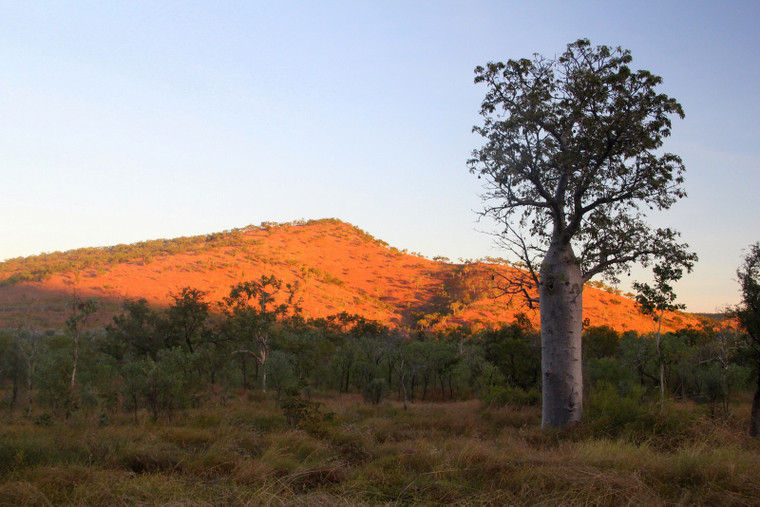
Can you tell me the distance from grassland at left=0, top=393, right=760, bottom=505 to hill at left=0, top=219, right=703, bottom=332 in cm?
3227

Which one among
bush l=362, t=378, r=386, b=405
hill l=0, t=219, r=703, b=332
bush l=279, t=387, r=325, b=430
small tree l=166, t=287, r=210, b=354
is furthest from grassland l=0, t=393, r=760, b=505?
hill l=0, t=219, r=703, b=332

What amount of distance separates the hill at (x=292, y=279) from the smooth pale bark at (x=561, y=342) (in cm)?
2894

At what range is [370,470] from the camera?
16.3 ft

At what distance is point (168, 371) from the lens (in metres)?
13.4

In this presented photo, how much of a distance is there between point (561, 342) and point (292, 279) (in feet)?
200

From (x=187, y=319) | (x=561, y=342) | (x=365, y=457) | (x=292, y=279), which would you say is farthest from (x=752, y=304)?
(x=292, y=279)

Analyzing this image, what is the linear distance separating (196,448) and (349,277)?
73997 mm

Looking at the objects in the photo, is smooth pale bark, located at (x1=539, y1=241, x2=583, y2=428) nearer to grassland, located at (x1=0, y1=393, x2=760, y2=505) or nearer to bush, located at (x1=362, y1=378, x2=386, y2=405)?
grassland, located at (x1=0, y1=393, x2=760, y2=505)

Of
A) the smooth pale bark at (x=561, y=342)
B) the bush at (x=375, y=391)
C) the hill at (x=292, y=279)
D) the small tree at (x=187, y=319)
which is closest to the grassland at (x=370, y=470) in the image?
the smooth pale bark at (x=561, y=342)

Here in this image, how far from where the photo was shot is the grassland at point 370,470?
3945 millimetres

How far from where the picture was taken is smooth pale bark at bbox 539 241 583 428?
27.7ft

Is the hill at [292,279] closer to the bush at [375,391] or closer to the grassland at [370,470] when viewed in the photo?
the bush at [375,391]

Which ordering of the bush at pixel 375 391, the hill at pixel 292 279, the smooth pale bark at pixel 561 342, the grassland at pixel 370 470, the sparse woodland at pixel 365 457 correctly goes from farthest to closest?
1. the hill at pixel 292 279
2. the bush at pixel 375 391
3. the smooth pale bark at pixel 561 342
4. the sparse woodland at pixel 365 457
5. the grassland at pixel 370 470

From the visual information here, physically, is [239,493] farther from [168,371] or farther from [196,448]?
[168,371]
